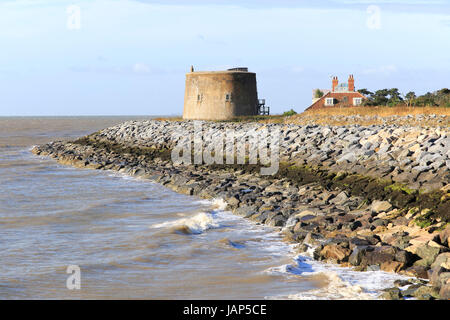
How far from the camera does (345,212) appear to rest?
10266 mm

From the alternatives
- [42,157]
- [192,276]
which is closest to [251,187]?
[192,276]

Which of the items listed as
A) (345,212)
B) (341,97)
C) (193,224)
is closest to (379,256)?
(345,212)

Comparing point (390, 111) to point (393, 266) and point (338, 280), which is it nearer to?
point (393, 266)

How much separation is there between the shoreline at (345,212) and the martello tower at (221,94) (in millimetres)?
17243

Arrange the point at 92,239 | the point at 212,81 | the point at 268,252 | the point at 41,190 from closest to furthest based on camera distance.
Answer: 1. the point at 268,252
2. the point at 92,239
3. the point at 41,190
4. the point at 212,81

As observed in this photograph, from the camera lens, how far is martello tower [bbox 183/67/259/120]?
3588cm

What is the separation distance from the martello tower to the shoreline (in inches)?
679

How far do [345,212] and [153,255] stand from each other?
3483mm

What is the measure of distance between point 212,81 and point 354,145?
71.5 feet

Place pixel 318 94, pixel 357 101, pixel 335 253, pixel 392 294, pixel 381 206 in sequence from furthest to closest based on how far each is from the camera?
1. pixel 318 94
2. pixel 357 101
3. pixel 381 206
4. pixel 335 253
5. pixel 392 294

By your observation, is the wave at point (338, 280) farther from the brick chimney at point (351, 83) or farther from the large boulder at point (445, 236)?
the brick chimney at point (351, 83)

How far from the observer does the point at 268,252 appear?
870 cm

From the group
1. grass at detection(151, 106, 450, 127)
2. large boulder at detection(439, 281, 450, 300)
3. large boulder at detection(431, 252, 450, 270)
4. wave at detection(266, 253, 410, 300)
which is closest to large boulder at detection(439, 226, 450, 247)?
large boulder at detection(431, 252, 450, 270)
